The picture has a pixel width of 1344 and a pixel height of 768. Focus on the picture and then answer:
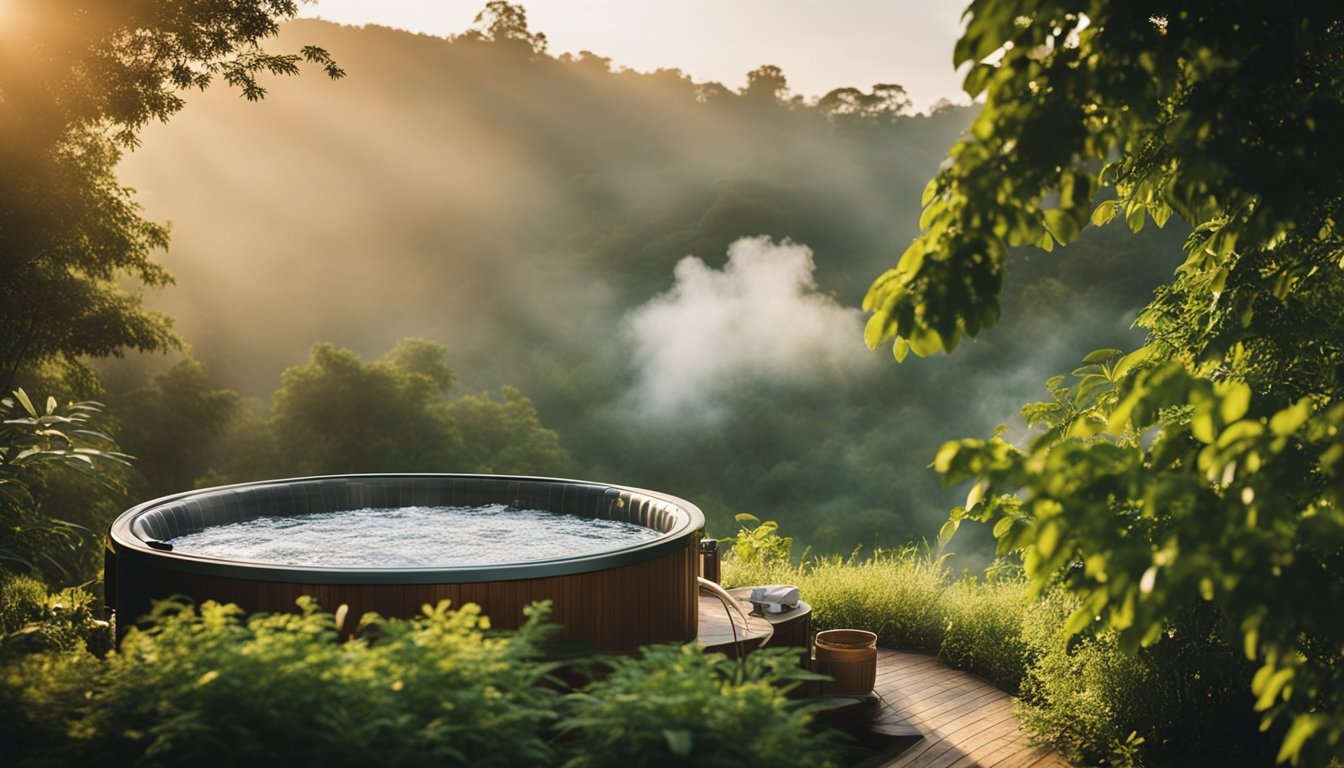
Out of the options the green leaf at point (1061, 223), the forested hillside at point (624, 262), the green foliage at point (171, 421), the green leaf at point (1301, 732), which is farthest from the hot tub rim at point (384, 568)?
the forested hillside at point (624, 262)

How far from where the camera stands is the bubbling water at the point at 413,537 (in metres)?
5.39

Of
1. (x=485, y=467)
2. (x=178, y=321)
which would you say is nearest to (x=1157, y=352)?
(x=485, y=467)

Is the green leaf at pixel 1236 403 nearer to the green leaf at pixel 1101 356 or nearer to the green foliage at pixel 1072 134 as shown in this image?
the green foliage at pixel 1072 134

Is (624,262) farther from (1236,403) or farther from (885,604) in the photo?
(1236,403)

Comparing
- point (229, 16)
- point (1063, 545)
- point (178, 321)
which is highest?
point (229, 16)

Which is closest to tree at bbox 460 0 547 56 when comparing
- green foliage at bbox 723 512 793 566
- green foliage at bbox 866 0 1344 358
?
green foliage at bbox 723 512 793 566

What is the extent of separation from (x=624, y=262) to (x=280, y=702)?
27545 mm

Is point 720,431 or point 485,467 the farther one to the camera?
point 720,431

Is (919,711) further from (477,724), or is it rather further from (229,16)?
(229,16)

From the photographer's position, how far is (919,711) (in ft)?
16.9

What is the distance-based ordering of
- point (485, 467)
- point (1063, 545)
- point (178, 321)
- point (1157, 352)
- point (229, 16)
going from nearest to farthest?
point (1063, 545), point (1157, 352), point (229, 16), point (485, 467), point (178, 321)

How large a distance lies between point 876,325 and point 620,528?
14.0ft

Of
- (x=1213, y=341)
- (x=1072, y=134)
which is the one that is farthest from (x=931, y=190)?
(x=1213, y=341)

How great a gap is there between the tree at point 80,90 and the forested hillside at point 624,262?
13788 mm
